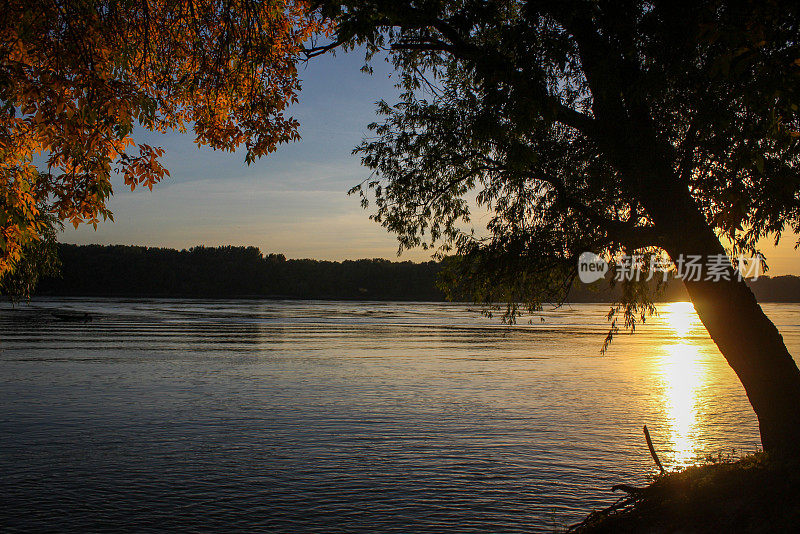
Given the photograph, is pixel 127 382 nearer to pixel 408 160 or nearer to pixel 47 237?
pixel 408 160

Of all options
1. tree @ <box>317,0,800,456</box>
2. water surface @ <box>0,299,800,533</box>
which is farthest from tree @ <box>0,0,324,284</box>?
water surface @ <box>0,299,800,533</box>

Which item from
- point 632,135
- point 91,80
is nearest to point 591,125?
point 632,135

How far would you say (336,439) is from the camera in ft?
52.7

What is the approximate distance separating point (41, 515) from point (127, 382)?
50.4 ft

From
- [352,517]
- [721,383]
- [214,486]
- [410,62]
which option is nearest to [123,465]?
[214,486]

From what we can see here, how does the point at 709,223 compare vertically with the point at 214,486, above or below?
above

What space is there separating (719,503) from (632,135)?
502 centimetres

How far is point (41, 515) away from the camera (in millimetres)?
10445

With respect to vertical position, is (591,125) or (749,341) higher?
(591,125)

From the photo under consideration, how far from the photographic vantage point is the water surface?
1090 centimetres

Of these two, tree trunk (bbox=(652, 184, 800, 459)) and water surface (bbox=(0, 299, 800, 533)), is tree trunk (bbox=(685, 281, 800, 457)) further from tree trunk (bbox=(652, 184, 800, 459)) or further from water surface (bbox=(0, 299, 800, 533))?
water surface (bbox=(0, 299, 800, 533))

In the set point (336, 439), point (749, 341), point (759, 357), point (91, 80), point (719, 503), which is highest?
point (91, 80)

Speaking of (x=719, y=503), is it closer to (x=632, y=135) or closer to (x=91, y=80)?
(x=632, y=135)

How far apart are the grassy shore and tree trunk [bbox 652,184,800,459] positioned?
0.96 metres
